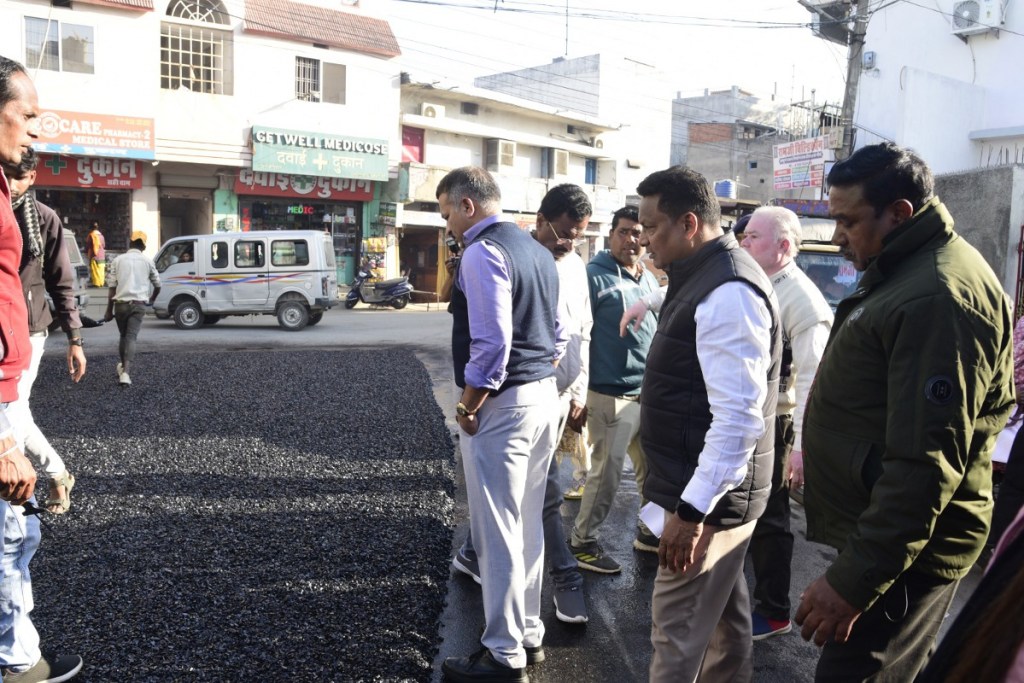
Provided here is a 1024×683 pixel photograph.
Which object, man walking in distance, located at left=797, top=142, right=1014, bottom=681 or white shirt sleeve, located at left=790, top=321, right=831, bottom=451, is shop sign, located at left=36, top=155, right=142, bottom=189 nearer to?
→ white shirt sleeve, located at left=790, top=321, right=831, bottom=451

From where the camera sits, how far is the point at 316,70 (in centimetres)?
2514

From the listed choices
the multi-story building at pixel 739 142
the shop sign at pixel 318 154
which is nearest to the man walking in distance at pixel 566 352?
the shop sign at pixel 318 154

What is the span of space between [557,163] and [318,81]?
39.1 feet

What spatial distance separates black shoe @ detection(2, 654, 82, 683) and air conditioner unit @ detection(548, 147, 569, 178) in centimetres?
3174

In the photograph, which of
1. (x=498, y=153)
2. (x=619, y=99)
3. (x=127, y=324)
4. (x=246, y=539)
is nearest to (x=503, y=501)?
(x=246, y=539)

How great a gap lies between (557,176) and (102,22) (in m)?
18.0

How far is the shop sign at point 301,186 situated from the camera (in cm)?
2427

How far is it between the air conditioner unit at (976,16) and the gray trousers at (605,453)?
1591 cm

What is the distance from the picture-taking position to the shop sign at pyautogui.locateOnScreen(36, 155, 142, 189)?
20.8 m

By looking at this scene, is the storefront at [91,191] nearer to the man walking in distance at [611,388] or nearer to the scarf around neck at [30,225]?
the scarf around neck at [30,225]

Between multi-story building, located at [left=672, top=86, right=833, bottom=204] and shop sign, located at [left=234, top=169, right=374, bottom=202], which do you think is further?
multi-story building, located at [left=672, top=86, right=833, bottom=204]

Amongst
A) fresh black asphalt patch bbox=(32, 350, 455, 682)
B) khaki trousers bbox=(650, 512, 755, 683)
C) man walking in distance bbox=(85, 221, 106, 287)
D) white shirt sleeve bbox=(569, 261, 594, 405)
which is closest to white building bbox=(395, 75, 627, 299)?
man walking in distance bbox=(85, 221, 106, 287)

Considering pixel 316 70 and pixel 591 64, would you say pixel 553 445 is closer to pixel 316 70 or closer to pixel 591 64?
pixel 316 70

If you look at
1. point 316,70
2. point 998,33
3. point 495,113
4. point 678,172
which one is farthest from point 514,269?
point 495,113
